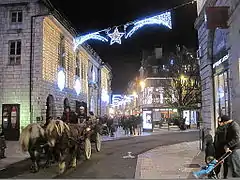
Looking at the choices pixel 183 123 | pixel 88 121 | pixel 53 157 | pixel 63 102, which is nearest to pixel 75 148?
pixel 53 157

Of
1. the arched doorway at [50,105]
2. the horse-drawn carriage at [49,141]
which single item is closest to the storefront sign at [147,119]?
the arched doorway at [50,105]

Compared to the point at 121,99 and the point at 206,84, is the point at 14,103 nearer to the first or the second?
the point at 206,84

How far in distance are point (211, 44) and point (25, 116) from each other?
13.7 meters

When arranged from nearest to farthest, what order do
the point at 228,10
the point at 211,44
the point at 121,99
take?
the point at 228,10 → the point at 211,44 → the point at 121,99

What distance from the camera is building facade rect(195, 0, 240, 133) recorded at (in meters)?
11.5

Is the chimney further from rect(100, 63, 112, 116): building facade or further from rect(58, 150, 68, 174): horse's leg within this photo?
rect(58, 150, 68, 174): horse's leg

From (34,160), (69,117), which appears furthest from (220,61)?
(34,160)

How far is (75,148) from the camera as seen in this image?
42.7 ft

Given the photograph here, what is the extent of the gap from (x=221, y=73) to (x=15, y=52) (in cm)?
1579

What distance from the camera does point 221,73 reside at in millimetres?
13977

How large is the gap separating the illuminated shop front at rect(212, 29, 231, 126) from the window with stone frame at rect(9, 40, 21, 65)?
47.8 feet

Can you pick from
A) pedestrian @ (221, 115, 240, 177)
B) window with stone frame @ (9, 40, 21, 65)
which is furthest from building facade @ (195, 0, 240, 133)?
window with stone frame @ (9, 40, 21, 65)

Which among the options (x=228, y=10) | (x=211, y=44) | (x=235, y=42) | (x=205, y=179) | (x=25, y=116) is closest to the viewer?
(x=205, y=179)

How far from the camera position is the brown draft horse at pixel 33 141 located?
461 inches
